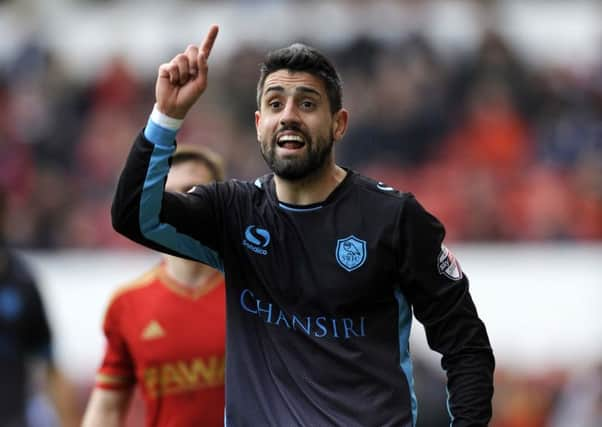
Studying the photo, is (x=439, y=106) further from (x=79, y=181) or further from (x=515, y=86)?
(x=79, y=181)

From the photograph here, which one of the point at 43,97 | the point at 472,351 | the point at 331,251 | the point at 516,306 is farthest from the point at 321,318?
the point at 43,97

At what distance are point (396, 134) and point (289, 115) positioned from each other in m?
10.3

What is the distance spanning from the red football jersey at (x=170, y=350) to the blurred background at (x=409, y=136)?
378 cm

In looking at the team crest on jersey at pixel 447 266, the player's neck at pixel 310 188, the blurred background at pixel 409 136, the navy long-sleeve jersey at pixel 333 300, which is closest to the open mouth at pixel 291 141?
the player's neck at pixel 310 188

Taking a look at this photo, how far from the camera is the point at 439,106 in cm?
1580

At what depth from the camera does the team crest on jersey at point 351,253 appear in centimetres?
519

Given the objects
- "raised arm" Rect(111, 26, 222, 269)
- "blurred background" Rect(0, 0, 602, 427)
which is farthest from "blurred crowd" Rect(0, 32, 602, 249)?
"raised arm" Rect(111, 26, 222, 269)

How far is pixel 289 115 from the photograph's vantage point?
514cm

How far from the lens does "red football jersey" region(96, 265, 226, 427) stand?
21.5ft

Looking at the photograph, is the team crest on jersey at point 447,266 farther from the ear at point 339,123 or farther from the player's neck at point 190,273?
the player's neck at point 190,273

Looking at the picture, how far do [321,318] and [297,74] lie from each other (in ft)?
3.02

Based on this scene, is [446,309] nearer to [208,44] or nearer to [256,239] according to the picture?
[256,239]

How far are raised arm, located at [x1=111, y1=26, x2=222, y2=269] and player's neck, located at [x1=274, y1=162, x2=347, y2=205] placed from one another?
0.47 m

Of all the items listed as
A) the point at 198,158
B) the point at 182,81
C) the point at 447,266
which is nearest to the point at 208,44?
the point at 182,81
